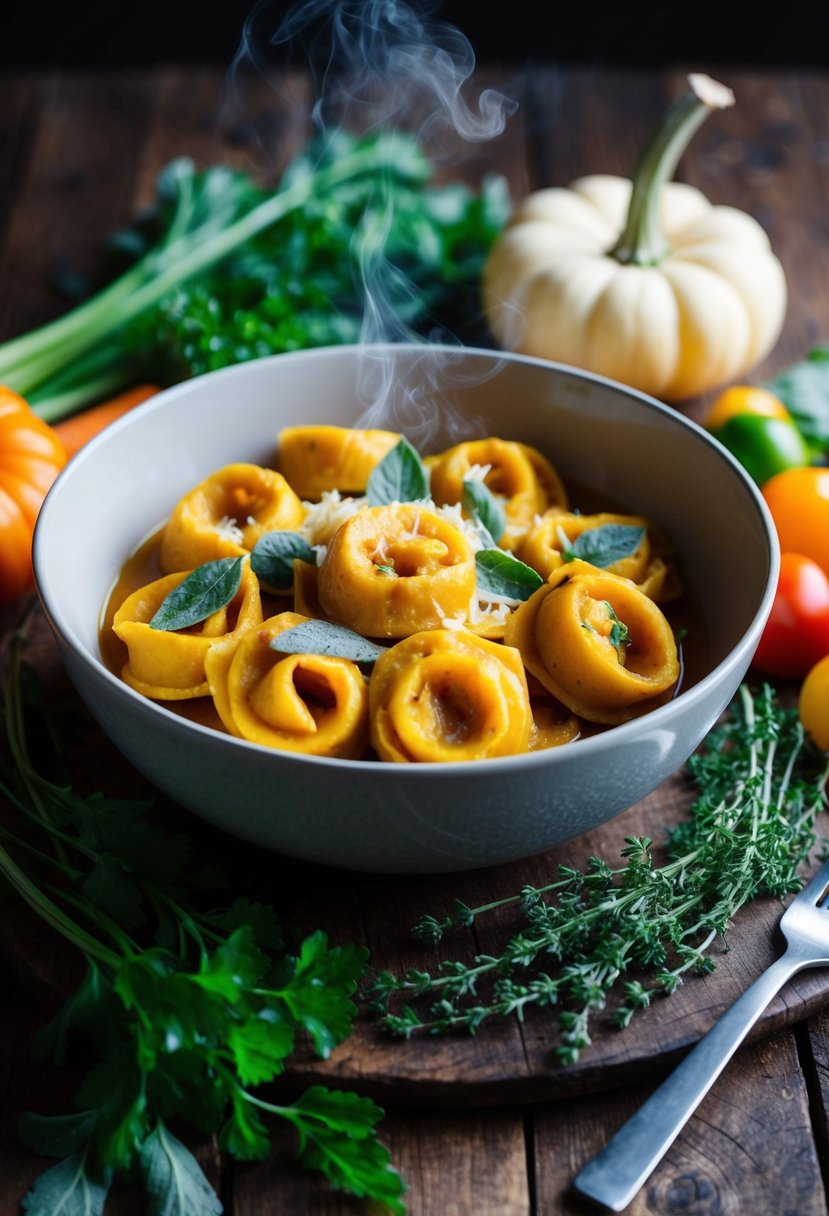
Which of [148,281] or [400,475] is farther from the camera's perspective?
[148,281]

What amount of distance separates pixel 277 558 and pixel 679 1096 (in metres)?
1.40

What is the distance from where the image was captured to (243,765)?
2238 millimetres

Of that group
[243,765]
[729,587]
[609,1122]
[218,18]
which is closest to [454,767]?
[243,765]

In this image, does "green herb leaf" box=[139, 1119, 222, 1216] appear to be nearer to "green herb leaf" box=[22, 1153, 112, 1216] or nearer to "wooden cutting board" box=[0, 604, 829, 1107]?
"green herb leaf" box=[22, 1153, 112, 1216]

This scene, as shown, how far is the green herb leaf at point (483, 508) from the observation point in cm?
298

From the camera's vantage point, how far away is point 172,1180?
84.4 inches

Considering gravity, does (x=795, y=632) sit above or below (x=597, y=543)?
below

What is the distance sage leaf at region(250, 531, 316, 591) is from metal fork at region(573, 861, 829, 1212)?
A: 1302mm

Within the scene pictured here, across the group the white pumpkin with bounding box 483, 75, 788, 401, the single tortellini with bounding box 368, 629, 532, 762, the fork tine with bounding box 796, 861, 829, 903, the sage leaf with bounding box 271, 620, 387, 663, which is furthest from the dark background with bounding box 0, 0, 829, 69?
the fork tine with bounding box 796, 861, 829, 903

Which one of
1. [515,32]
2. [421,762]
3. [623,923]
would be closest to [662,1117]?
[623,923]

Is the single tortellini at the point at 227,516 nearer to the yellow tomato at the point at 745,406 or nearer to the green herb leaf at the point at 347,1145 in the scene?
the green herb leaf at the point at 347,1145

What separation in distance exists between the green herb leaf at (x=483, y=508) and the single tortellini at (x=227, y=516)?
0.42m

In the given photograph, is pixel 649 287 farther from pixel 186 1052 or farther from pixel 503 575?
pixel 186 1052

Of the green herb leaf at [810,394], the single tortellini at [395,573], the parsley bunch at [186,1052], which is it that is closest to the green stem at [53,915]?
the parsley bunch at [186,1052]
